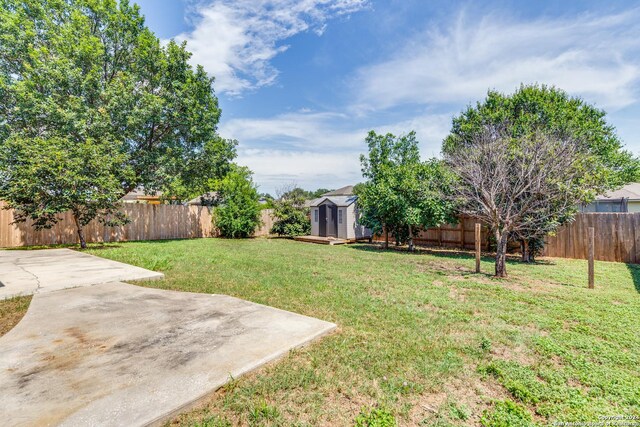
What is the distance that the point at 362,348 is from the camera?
3.10 meters

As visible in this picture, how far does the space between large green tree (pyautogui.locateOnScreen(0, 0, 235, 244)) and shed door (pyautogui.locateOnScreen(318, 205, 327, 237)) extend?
296 inches

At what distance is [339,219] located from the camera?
1748 cm

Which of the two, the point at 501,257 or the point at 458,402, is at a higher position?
the point at 501,257

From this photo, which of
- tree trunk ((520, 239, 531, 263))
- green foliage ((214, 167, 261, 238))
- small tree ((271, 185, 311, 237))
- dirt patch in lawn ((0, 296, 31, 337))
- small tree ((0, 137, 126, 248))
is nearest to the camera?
dirt patch in lawn ((0, 296, 31, 337))

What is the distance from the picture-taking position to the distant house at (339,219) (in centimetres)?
1712

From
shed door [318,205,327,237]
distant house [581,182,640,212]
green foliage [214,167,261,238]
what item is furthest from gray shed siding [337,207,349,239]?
distant house [581,182,640,212]

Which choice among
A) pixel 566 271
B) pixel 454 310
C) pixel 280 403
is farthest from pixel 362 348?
pixel 566 271

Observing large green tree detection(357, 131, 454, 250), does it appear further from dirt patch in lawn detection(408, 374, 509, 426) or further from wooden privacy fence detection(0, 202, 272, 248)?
wooden privacy fence detection(0, 202, 272, 248)

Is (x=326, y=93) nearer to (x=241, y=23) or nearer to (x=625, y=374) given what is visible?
(x=241, y=23)

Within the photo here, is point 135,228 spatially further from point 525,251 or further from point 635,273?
point 635,273

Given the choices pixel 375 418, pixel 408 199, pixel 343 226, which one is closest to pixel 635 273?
pixel 408 199

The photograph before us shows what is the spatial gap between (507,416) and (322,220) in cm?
1642

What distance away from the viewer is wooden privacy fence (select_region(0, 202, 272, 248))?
472 inches

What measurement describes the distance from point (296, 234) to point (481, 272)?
42.5 feet
